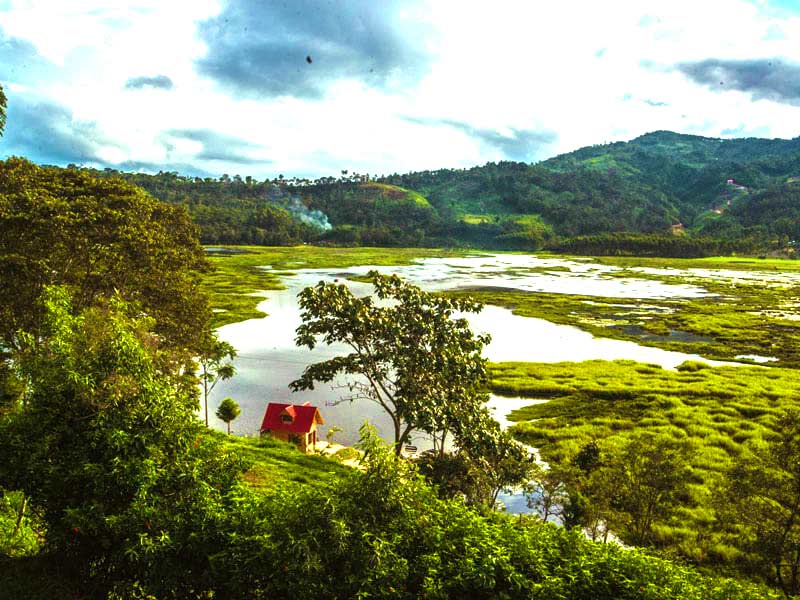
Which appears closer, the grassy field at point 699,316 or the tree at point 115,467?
the tree at point 115,467

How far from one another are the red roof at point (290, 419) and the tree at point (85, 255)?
22.9 feet

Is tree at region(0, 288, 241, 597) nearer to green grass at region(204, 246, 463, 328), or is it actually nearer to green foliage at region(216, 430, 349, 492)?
green foliage at region(216, 430, 349, 492)

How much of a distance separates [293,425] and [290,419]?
0.47 metres

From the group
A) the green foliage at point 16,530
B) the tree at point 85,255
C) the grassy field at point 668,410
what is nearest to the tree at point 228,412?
the tree at point 85,255

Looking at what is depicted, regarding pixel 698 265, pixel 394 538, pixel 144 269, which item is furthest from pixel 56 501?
pixel 698 265

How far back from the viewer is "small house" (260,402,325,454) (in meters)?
33.9

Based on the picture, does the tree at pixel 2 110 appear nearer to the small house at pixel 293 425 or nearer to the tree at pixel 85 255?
the tree at pixel 85 255

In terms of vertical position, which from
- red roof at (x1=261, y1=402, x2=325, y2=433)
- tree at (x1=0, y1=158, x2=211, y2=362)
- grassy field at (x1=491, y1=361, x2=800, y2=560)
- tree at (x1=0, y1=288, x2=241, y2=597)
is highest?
tree at (x1=0, y1=158, x2=211, y2=362)

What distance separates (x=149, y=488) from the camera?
11.1m

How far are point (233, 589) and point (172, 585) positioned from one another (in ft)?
5.33

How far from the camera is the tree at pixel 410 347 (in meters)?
19.4

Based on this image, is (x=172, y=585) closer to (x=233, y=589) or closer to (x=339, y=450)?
(x=233, y=589)

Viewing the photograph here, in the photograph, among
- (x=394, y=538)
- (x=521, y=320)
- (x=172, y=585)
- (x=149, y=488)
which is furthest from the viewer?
(x=521, y=320)

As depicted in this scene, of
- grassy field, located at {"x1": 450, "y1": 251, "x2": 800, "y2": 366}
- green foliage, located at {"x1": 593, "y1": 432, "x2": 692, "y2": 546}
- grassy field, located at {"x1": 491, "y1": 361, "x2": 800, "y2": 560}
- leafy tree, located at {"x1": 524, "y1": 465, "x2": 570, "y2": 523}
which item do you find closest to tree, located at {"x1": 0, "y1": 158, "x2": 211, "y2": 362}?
leafy tree, located at {"x1": 524, "y1": 465, "x2": 570, "y2": 523}
